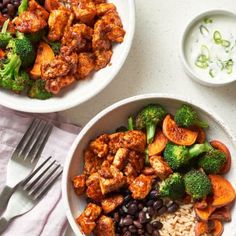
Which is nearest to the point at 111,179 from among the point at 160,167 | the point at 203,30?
the point at 160,167

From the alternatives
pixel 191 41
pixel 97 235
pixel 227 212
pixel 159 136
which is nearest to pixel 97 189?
pixel 97 235

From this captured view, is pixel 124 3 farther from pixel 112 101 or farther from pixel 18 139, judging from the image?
pixel 18 139

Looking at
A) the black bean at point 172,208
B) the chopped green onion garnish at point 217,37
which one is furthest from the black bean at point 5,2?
the black bean at point 172,208

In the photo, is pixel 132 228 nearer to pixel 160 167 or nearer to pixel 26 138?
pixel 160 167

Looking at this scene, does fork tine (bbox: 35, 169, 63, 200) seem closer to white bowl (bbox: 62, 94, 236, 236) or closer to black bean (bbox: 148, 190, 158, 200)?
white bowl (bbox: 62, 94, 236, 236)

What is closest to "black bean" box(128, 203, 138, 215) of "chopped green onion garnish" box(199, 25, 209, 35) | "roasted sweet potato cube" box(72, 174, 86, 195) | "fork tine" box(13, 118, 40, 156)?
"roasted sweet potato cube" box(72, 174, 86, 195)

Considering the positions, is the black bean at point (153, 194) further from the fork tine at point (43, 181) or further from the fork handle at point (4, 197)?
the fork handle at point (4, 197)
